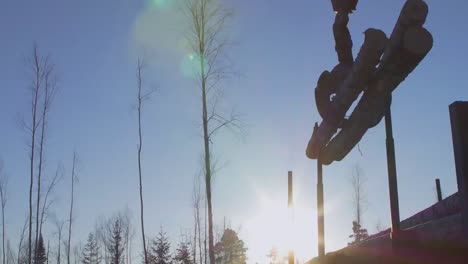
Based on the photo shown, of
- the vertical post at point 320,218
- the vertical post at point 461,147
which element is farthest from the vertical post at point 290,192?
the vertical post at point 461,147

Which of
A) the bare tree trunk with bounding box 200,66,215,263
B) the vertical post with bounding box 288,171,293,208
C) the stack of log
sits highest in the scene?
the bare tree trunk with bounding box 200,66,215,263

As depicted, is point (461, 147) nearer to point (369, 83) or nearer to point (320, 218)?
point (369, 83)

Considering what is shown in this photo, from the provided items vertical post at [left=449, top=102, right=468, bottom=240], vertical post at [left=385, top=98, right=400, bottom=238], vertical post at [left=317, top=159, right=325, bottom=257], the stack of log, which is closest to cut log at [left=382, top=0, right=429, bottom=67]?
the stack of log

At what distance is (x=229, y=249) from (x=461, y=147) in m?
60.2

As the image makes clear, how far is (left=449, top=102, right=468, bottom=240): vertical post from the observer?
1922 millimetres

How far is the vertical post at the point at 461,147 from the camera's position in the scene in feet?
6.31

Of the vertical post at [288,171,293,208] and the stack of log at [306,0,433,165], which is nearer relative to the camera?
the stack of log at [306,0,433,165]

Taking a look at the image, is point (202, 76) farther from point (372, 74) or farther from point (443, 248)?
point (443, 248)

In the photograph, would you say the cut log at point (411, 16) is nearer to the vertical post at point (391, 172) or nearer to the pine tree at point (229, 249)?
the vertical post at point (391, 172)

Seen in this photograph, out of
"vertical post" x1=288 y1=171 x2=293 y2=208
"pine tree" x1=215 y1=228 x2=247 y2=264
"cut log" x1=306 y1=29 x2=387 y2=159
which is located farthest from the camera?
"pine tree" x1=215 y1=228 x2=247 y2=264

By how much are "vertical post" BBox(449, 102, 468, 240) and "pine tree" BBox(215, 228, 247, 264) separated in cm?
5808

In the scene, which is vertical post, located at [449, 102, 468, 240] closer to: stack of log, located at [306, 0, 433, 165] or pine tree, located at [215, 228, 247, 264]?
stack of log, located at [306, 0, 433, 165]

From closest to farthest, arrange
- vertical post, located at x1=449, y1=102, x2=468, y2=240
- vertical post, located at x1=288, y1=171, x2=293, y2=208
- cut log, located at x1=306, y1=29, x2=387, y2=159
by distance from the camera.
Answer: vertical post, located at x1=449, y1=102, x2=468, y2=240
cut log, located at x1=306, y1=29, x2=387, y2=159
vertical post, located at x1=288, y1=171, x2=293, y2=208

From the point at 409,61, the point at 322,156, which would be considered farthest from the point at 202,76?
the point at 409,61
